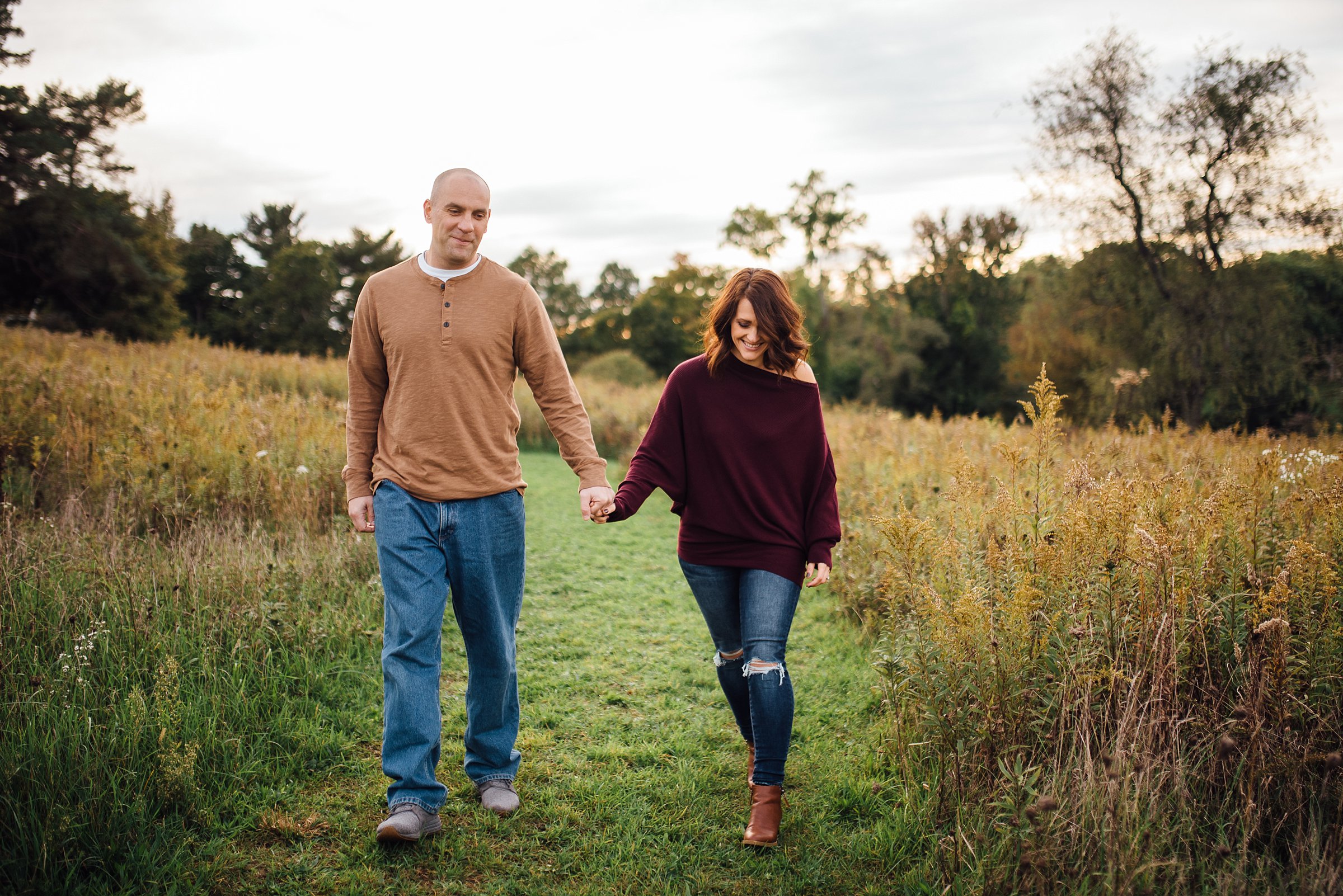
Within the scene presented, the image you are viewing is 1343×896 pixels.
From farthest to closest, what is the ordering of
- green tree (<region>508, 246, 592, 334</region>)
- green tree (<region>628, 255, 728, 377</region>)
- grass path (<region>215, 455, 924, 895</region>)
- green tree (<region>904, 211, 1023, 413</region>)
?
green tree (<region>508, 246, 592, 334</region>) → green tree (<region>628, 255, 728, 377</region>) → green tree (<region>904, 211, 1023, 413</region>) → grass path (<region>215, 455, 924, 895</region>)

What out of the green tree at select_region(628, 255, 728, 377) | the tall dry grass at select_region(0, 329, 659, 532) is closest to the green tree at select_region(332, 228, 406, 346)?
the green tree at select_region(628, 255, 728, 377)

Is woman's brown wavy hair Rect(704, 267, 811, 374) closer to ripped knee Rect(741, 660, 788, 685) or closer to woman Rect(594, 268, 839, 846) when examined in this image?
woman Rect(594, 268, 839, 846)

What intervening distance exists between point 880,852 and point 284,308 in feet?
161

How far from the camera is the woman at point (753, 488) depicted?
3092 mm

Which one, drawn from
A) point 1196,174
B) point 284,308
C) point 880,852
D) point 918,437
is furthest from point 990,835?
point 284,308

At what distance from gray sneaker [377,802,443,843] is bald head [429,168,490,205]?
236 centimetres

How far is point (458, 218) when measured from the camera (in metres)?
3.05

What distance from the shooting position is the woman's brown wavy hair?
3205mm

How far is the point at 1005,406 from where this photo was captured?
1721 inches

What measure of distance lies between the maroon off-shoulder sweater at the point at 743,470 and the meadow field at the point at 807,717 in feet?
1.47

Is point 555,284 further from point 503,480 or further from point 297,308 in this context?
point 503,480

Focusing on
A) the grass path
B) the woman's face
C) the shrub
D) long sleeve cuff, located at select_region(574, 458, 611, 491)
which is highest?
the shrub

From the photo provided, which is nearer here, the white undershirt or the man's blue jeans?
the man's blue jeans

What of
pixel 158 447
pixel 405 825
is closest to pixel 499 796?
pixel 405 825
